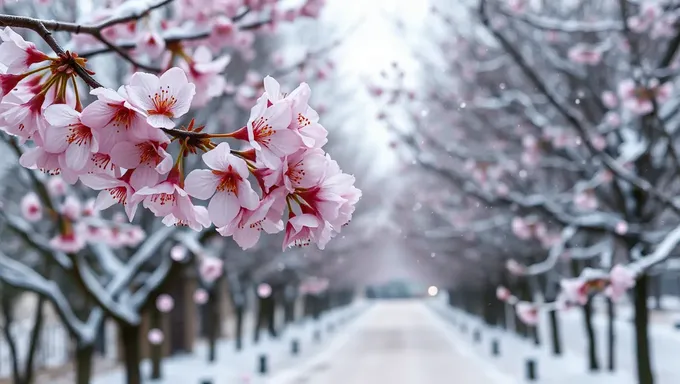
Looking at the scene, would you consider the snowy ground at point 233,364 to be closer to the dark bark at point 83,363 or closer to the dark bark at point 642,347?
the dark bark at point 83,363

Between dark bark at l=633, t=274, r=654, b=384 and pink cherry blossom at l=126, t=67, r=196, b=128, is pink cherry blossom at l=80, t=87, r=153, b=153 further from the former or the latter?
dark bark at l=633, t=274, r=654, b=384

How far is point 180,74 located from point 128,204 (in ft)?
1.08

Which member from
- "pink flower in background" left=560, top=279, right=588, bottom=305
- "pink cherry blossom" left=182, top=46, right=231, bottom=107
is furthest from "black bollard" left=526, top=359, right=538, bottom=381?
"pink cherry blossom" left=182, top=46, right=231, bottom=107

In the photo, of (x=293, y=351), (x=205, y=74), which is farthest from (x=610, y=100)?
(x=293, y=351)

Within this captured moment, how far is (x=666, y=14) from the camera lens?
8016mm

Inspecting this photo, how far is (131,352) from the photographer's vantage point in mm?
9172

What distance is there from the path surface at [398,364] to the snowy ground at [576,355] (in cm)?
80

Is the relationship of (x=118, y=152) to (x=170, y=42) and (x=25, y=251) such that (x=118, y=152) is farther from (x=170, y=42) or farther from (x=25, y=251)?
(x=25, y=251)

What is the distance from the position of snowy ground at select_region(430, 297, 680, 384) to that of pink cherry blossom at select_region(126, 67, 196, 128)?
44.1ft

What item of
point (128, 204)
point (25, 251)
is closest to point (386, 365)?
point (25, 251)

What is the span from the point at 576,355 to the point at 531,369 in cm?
596

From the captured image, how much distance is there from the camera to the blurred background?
5605 mm

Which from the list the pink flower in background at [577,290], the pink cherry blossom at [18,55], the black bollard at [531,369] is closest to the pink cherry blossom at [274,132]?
the pink cherry blossom at [18,55]

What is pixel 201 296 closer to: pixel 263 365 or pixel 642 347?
pixel 263 365
